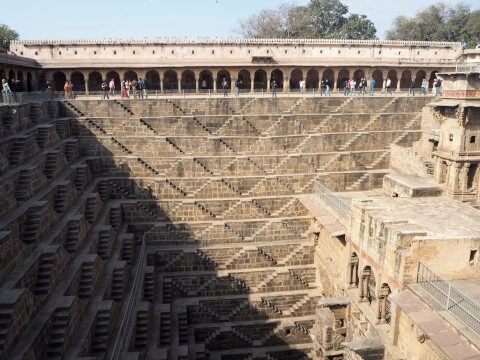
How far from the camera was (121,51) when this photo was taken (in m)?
28.2

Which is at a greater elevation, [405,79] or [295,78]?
[405,79]

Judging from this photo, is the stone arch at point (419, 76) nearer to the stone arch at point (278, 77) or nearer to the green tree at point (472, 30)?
the stone arch at point (278, 77)

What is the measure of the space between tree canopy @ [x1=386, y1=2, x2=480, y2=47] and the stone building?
35284 millimetres

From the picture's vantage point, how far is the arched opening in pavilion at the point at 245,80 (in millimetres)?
29572

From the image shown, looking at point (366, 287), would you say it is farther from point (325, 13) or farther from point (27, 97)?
point (325, 13)

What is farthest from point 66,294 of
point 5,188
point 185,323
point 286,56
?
point 286,56

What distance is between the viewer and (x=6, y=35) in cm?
4072

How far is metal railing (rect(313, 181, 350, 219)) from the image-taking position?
14.6m

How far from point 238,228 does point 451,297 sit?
30.6 feet

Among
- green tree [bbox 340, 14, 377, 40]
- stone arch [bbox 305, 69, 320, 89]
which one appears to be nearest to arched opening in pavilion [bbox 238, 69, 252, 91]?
stone arch [bbox 305, 69, 320, 89]

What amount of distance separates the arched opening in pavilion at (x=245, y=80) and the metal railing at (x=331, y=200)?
13775 millimetres

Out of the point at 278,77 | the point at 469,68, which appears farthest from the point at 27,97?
the point at 278,77

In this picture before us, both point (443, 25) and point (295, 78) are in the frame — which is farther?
point (443, 25)

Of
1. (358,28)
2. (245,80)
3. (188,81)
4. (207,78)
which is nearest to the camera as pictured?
(188,81)
